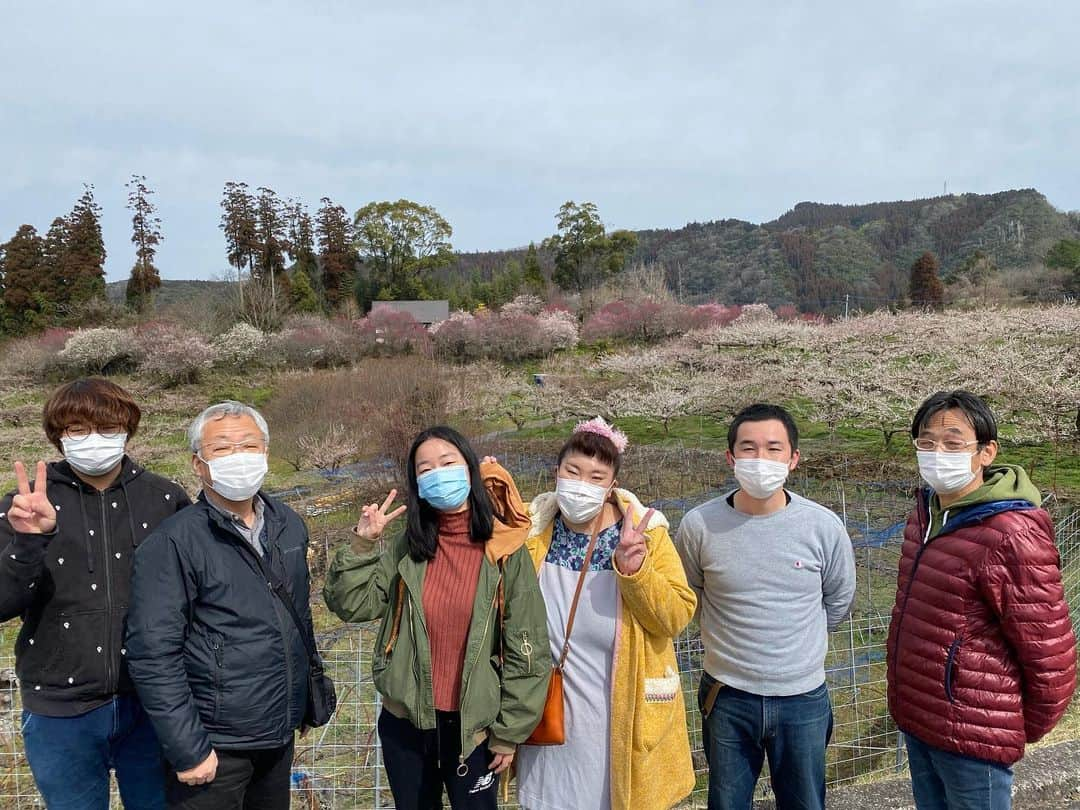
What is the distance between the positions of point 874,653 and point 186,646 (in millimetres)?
5157

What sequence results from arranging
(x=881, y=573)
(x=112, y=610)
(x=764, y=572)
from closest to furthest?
(x=112, y=610), (x=764, y=572), (x=881, y=573)

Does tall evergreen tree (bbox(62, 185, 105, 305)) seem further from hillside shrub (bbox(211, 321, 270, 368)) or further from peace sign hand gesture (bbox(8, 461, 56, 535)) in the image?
peace sign hand gesture (bbox(8, 461, 56, 535))

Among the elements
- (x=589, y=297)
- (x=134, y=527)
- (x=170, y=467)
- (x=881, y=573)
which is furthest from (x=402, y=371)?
(x=589, y=297)

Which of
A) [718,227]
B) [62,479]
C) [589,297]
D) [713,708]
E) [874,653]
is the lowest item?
[874,653]

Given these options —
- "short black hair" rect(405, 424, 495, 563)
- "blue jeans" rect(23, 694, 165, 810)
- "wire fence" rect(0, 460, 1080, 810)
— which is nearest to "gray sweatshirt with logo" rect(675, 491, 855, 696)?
"short black hair" rect(405, 424, 495, 563)

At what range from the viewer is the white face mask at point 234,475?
1942 mm

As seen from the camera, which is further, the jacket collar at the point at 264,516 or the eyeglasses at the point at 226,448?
the eyeglasses at the point at 226,448

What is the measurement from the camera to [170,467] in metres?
14.0

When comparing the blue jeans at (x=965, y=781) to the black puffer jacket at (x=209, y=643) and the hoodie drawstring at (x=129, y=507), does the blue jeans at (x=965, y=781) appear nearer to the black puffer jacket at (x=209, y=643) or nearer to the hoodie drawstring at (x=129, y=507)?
the black puffer jacket at (x=209, y=643)

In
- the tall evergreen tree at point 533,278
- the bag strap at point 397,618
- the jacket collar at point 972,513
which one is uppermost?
the tall evergreen tree at point 533,278

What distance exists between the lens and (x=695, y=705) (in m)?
4.16

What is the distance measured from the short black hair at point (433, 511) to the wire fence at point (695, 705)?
1085 mm

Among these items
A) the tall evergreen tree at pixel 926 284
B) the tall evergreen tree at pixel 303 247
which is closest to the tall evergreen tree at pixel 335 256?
the tall evergreen tree at pixel 303 247

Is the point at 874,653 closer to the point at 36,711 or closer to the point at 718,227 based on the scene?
the point at 36,711
